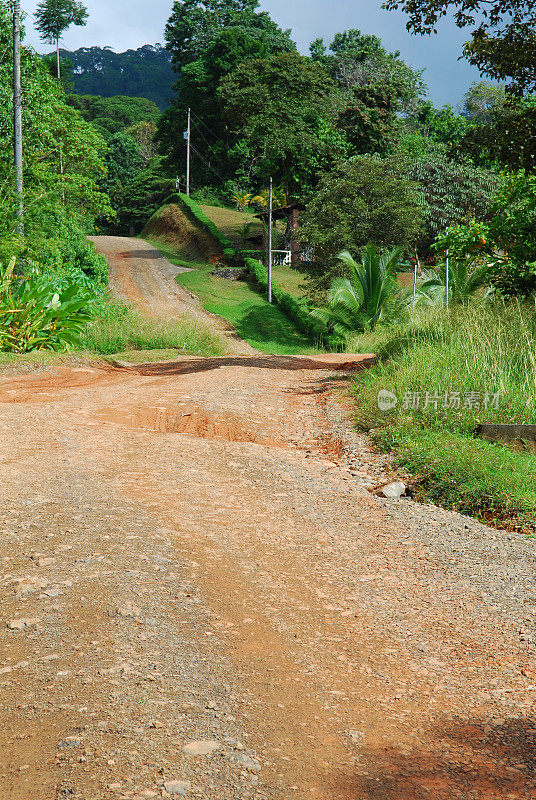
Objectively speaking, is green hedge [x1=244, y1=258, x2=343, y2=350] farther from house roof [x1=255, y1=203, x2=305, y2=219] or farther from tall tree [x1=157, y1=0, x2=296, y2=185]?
tall tree [x1=157, y1=0, x2=296, y2=185]

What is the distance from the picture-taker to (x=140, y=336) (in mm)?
16984

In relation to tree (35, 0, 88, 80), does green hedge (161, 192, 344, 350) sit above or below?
below

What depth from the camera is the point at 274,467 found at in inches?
255

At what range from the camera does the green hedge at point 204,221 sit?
44469 millimetres

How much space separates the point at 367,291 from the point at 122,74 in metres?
148

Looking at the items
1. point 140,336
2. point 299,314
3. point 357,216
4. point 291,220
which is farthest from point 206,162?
point 140,336

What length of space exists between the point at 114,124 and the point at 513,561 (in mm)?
81154

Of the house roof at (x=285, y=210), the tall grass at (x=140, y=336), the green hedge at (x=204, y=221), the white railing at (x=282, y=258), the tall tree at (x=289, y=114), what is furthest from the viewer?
the green hedge at (x=204, y=221)

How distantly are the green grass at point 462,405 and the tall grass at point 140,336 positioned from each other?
23.7 feet

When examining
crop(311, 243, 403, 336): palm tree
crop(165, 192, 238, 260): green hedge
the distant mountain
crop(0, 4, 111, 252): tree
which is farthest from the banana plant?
the distant mountain

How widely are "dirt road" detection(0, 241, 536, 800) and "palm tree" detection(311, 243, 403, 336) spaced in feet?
52.0

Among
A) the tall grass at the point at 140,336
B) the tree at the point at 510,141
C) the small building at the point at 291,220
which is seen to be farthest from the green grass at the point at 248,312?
the tree at the point at 510,141

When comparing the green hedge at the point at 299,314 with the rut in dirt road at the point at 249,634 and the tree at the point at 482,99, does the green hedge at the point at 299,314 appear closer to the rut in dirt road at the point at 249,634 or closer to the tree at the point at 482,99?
the rut in dirt road at the point at 249,634

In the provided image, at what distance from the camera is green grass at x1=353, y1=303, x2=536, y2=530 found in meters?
5.59
